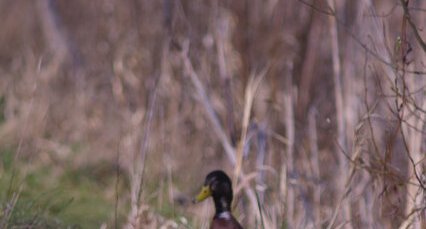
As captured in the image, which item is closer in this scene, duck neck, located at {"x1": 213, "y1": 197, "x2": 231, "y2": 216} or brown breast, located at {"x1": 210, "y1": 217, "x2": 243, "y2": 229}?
brown breast, located at {"x1": 210, "y1": 217, "x2": 243, "y2": 229}

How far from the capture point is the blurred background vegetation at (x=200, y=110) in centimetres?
756

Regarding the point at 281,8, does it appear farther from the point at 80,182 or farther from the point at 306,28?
the point at 80,182

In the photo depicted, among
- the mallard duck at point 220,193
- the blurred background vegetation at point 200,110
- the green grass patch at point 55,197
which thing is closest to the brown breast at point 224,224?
the mallard duck at point 220,193

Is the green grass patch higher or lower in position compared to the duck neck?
lower

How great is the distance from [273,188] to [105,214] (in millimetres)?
1016

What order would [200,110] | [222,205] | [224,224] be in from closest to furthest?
[224,224] → [222,205] → [200,110]

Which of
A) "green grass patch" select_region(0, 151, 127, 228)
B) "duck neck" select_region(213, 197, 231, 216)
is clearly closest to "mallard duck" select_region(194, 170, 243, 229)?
"duck neck" select_region(213, 197, 231, 216)

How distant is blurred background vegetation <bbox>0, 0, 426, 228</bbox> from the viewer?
24.8 feet

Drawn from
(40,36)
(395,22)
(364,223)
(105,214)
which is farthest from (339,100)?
(40,36)

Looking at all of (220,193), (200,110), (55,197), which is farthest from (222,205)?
(200,110)

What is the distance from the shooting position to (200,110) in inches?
391

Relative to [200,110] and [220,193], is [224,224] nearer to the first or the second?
[220,193]

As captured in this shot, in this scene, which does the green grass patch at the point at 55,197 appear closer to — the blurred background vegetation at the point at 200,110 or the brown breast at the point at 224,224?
the blurred background vegetation at the point at 200,110

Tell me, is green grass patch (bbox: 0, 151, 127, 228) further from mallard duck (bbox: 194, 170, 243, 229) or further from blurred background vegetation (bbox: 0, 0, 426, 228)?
mallard duck (bbox: 194, 170, 243, 229)
